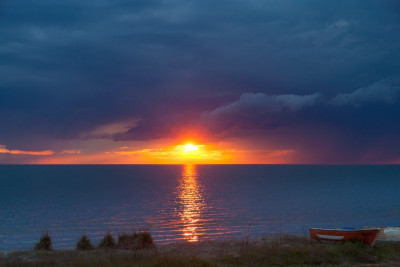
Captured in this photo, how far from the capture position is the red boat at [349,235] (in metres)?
19.2

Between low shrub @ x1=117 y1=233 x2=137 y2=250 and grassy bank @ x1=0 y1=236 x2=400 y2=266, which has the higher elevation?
grassy bank @ x1=0 y1=236 x2=400 y2=266

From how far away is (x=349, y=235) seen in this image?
65.4 feet

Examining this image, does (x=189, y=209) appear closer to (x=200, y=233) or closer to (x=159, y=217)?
(x=159, y=217)

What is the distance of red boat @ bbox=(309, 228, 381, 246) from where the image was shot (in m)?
19.2

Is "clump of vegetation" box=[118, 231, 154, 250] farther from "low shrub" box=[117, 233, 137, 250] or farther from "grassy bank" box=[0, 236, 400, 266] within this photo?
"grassy bank" box=[0, 236, 400, 266]

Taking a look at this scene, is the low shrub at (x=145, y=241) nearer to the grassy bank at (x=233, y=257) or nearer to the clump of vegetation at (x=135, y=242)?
the clump of vegetation at (x=135, y=242)

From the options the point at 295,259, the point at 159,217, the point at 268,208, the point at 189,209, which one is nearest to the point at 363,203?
the point at 268,208

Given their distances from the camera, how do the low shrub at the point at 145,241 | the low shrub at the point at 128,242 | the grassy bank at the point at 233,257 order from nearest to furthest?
1. the grassy bank at the point at 233,257
2. the low shrub at the point at 128,242
3. the low shrub at the point at 145,241

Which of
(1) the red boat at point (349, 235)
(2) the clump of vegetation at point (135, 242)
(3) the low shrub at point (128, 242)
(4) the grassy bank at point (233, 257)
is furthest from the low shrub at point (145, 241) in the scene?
(1) the red boat at point (349, 235)

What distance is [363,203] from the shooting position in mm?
64750

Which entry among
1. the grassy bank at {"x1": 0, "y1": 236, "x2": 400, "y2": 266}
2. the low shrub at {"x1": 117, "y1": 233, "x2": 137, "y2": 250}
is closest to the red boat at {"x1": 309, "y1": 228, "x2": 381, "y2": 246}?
the grassy bank at {"x1": 0, "y1": 236, "x2": 400, "y2": 266}

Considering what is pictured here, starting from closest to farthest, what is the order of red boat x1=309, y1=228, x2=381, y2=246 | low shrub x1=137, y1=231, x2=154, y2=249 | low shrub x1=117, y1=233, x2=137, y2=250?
red boat x1=309, y1=228, x2=381, y2=246 → low shrub x1=117, y1=233, x2=137, y2=250 → low shrub x1=137, y1=231, x2=154, y2=249

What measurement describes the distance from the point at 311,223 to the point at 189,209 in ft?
73.0

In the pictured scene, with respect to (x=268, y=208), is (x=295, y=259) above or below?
above
